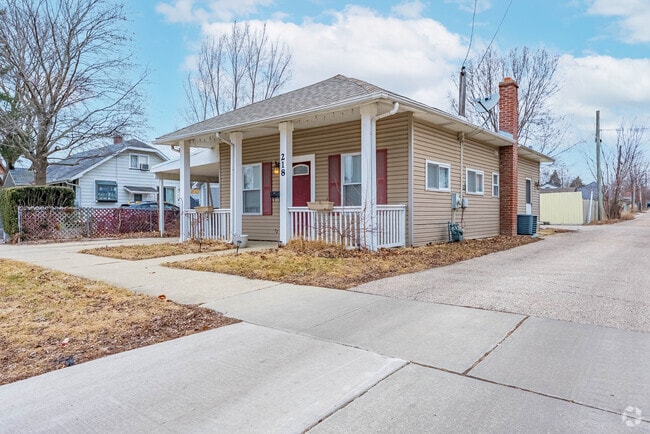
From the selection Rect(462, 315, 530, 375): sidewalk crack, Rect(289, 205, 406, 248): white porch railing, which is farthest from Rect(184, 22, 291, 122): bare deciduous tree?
Rect(462, 315, 530, 375): sidewalk crack

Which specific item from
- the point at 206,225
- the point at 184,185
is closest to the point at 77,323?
the point at 206,225

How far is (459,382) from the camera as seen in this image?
264cm

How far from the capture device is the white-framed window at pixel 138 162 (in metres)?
28.8

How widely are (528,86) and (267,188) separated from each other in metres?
21.5

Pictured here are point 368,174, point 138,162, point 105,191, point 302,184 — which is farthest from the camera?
point 138,162

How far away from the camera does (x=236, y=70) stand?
24.2m

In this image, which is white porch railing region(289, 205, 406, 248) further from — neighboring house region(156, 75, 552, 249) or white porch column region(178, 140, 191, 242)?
white porch column region(178, 140, 191, 242)

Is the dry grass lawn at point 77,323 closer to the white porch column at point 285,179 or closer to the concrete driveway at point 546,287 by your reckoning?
the concrete driveway at point 546,287

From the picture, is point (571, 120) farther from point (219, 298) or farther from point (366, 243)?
point (219, 298)

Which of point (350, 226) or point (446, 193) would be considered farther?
point (446, 193)

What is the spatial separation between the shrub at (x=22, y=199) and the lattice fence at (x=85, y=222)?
404mm

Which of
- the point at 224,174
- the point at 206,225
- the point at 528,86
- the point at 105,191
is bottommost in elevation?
the point at 206,225

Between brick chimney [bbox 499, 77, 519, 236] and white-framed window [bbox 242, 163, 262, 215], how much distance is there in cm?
846

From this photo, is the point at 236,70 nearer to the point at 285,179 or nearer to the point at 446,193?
the point at 285,179
